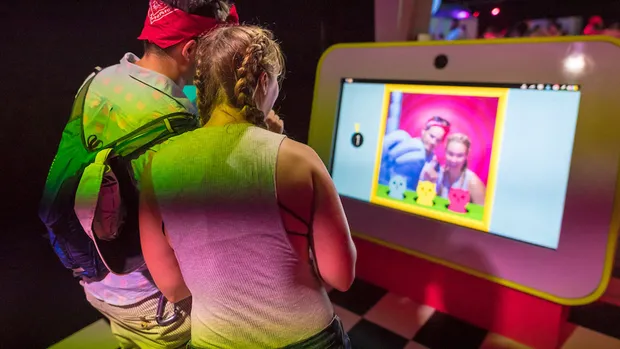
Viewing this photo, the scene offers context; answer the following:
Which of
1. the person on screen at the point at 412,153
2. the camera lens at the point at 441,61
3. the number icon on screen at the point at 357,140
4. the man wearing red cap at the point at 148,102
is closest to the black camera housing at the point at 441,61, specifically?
the camera lens at the point at 441,61

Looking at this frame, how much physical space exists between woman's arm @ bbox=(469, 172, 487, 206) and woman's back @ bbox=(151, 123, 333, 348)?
458 millimetres

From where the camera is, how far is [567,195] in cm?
77

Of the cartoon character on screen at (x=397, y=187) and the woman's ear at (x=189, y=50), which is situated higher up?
the woman's ear at (x=189, y=50)

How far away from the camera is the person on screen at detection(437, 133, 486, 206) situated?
89 centimetres

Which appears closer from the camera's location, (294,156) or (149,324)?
(294,156)

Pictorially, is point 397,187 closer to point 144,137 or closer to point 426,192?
point 426,192

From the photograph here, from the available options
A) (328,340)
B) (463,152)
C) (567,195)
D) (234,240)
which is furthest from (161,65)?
(567,195)

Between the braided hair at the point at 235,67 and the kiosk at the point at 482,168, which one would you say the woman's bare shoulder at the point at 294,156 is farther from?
the kiosk at the point at 482,168

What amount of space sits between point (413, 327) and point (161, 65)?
75cm

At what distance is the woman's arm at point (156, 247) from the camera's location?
55 cm

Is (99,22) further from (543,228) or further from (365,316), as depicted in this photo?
(543,228)

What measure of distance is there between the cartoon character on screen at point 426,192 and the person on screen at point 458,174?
14 mm

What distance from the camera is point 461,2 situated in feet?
15.2

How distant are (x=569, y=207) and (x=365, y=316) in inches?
19.4
